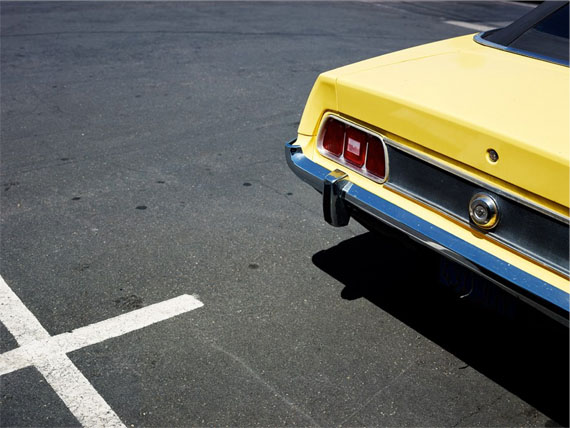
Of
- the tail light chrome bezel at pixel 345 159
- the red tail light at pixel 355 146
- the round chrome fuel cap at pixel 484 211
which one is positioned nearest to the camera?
the round chrome fuel cap at pixel 484 211

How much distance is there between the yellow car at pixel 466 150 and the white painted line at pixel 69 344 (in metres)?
1.11

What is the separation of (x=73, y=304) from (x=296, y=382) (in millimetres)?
1361

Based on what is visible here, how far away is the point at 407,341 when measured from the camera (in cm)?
368

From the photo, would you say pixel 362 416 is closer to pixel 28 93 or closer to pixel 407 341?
pixel 407 341

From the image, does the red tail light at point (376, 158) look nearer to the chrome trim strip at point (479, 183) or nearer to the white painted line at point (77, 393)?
the chrome trim strip at point (479, 183)

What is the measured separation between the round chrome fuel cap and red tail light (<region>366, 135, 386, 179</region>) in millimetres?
560

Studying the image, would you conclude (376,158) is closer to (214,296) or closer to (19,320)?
(214,296)

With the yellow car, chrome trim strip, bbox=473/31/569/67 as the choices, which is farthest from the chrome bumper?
chrome trim strip, bbox=473/31/569/67

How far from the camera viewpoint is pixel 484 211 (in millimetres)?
2953

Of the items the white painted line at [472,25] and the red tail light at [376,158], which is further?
the white painted line at [472,25]

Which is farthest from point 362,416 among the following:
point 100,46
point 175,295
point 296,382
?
point 100,46

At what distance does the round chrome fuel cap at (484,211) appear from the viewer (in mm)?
2928

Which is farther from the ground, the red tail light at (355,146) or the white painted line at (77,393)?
the red tail light at (355,146)

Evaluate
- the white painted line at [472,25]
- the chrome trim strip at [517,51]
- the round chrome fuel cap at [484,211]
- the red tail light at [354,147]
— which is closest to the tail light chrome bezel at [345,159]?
the red tail light at [354,147]
